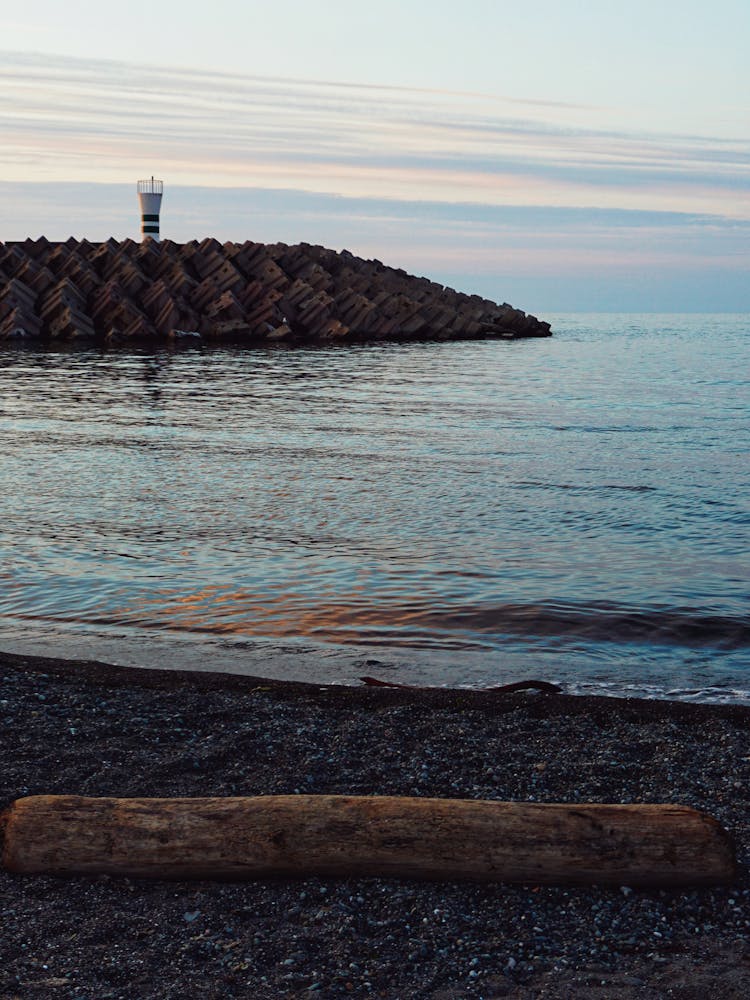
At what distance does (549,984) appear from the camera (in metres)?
3.75

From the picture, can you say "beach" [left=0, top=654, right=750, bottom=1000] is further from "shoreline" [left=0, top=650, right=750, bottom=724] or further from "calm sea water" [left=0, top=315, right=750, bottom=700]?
"calm sea water" [left=0, top=315, right=750, bottom=700]

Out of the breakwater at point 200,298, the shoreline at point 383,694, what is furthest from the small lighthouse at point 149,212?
the shoreline at point 383,694

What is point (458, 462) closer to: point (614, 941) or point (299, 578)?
point (299, 578)

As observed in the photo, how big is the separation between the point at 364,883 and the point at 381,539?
7710 millimetres

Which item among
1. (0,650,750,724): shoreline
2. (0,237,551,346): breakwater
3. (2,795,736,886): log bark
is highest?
(0,237,551,346): breakwater

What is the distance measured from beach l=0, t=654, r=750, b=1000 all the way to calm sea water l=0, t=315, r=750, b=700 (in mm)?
1062

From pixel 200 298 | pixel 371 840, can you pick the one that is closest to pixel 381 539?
pixel 371 840

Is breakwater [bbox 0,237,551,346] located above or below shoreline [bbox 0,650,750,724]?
above

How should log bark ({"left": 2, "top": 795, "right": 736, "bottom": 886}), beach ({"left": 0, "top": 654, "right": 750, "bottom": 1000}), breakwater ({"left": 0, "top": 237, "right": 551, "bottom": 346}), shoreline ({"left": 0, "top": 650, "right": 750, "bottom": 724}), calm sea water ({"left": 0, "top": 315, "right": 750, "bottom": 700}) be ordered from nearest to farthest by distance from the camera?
beach ({"left": 0, "top": 654, "right": 750, "bottom": 1000}), log bark ({"left": 2, "top": 795, "right": 736, "bottom": 886}), shoreline ({"left": 0, "top": 650, "right": 750, "bottom": 724}), calm sea water ({"left": 0, "top": 315, "right": 750, "bottom": 700}), breakwater ({"left": 0, "top": 237, "right": 551, "bottom": 346})

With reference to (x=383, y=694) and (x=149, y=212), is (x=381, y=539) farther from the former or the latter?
(x=149, y=212)

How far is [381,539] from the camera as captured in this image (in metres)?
12.0

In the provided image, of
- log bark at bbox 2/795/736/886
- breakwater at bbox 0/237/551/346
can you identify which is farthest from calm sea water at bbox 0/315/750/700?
breakwater at bbox 0/237/551/346

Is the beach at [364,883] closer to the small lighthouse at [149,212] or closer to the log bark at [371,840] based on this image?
the log bark at [371,840]

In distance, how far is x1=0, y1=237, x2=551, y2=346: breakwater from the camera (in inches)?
1785
